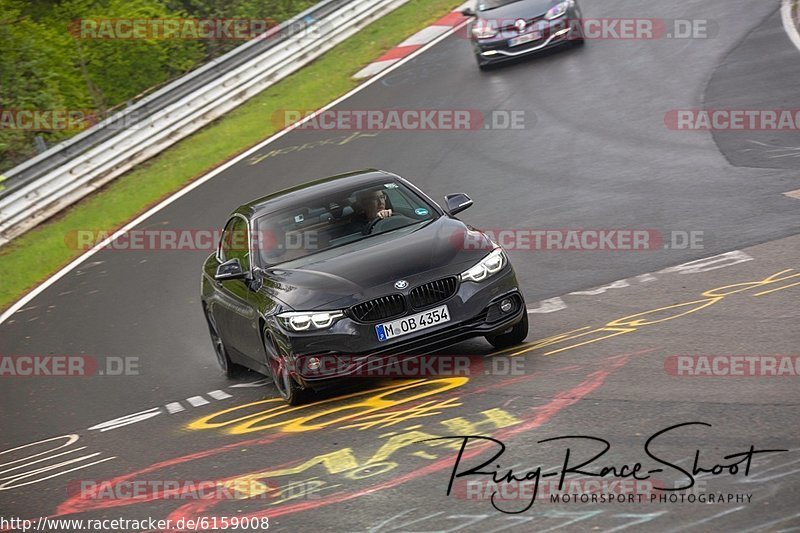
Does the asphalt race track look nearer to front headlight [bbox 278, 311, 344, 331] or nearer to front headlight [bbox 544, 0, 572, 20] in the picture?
front headlight [bbox 278, 311, 344, 331]

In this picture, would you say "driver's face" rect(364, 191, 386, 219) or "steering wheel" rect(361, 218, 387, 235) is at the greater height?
"driver's face" rect(364, 191, 386, 219)

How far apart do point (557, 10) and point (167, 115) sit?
306 inches

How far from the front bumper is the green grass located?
9.62 meters

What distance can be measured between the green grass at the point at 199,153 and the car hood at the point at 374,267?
9117mm

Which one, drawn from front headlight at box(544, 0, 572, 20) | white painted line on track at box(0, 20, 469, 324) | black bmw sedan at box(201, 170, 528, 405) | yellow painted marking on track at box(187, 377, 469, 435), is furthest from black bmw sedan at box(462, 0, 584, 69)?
yellow painted marking on track at box(187, 377, 469, 435)

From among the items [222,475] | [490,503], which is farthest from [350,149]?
[490,503]

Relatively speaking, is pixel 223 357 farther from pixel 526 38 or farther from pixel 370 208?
pixel 526 38

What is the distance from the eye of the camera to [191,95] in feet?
82.3

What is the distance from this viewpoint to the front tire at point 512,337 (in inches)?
390

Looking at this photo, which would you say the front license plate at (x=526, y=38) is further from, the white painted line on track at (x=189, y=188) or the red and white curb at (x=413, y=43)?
the red and white curb at (x=413, y=43)

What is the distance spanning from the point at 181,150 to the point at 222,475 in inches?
649

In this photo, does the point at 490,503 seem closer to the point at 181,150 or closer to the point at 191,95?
the point at 181,150

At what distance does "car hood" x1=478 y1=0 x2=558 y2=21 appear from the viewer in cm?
2312

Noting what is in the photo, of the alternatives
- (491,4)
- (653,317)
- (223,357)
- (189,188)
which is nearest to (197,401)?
(223,357)
